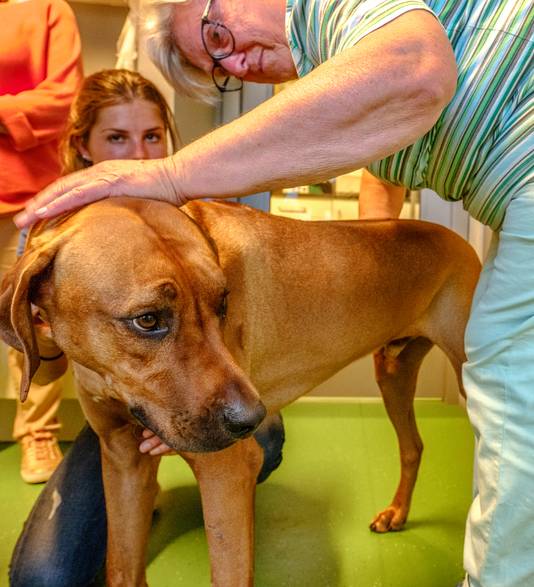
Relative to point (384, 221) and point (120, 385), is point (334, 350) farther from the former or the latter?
point (120, 385)

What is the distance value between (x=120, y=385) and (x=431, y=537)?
1.27 m

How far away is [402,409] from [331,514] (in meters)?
0.42

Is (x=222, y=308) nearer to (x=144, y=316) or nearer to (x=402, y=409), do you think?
(x=144, y=316)

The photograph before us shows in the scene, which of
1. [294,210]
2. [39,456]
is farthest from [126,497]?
[294,210]

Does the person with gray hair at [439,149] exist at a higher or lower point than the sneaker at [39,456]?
higher

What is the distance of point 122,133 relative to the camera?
5.94 ft

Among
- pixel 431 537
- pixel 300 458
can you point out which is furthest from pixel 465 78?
pixel 300 458

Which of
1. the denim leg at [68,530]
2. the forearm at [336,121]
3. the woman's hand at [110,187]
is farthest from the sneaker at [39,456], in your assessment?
the forearm at [336,121]

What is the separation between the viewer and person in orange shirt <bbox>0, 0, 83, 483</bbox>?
2117mm

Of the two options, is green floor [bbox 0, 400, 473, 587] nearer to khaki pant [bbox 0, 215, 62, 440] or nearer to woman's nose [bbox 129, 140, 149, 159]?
khaki pant [bbox 0, 215, 62, 440]

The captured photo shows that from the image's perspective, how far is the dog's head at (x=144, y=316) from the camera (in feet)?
3.17

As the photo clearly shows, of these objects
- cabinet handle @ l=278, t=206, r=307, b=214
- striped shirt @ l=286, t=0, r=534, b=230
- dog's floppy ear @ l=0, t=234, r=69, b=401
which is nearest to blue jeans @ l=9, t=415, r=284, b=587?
dog's floppy ear @ l=0, t=234, r=69, b=401

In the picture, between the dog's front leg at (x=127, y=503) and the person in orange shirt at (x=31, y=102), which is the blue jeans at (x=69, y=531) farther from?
the person in orange shirt at (x=31, y=102)

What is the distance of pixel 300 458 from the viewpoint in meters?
2.51
